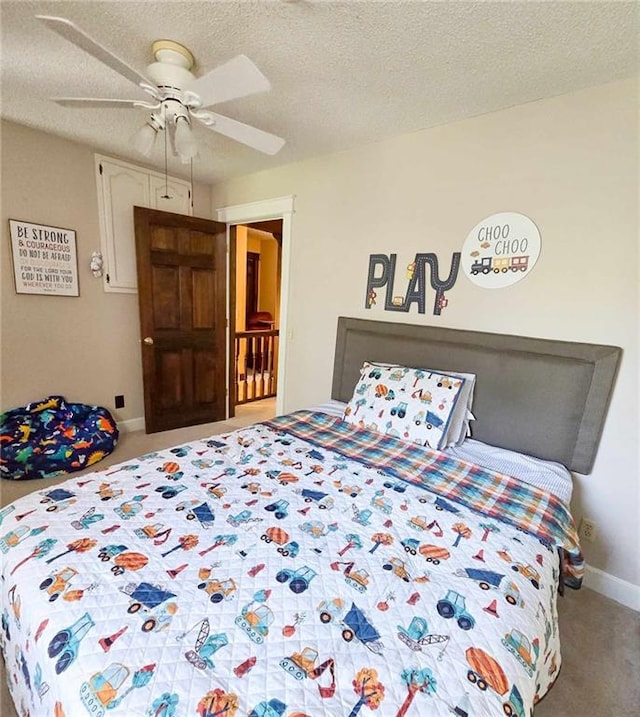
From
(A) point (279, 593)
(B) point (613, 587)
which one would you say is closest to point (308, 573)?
(A) point (279, 593)

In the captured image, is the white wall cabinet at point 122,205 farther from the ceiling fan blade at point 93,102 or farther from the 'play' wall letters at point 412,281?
the 'play' wall letters at point 412,281

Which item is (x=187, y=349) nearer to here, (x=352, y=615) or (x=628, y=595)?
(x=352, y=615)

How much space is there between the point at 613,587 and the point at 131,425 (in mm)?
3858

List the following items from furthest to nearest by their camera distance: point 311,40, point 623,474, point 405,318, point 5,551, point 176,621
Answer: point 405,318
point 623,474
point 311,40
point 5,551
point 176,621

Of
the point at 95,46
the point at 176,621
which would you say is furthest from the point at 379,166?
the point at 176,621

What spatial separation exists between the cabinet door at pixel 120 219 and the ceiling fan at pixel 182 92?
64.8 inches

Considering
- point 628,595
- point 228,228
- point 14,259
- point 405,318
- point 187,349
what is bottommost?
point 628,595

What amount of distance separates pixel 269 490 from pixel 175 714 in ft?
2.66

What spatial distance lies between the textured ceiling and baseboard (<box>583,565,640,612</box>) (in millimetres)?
2480

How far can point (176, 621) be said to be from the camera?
88cm

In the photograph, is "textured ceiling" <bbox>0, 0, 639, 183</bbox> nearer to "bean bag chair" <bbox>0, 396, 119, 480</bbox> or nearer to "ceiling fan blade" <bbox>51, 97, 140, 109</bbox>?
"ceiling fan blade" <bbox>51, 97, 140, 109</bbox>

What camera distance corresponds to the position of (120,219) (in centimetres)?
325

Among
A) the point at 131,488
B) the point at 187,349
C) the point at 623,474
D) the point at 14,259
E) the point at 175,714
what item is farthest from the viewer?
the point at 187,349

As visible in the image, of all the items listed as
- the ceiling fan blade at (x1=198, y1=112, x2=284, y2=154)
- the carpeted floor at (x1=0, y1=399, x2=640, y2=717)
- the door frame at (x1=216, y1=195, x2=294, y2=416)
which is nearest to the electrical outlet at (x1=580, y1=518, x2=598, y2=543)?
the carpeted floor at (x1=0, y1=399, x2=640, y2=717)
